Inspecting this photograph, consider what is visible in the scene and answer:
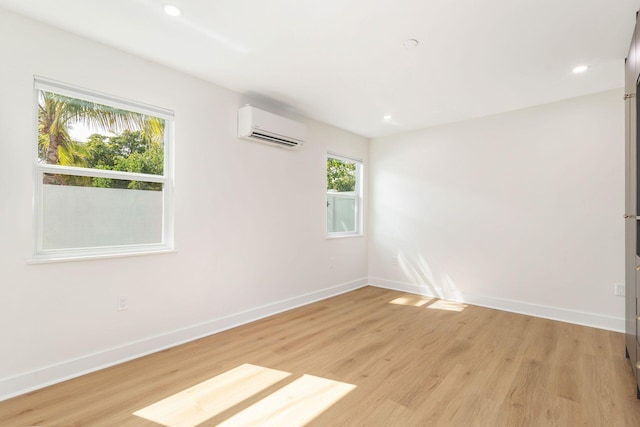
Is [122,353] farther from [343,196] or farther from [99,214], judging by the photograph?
[343,196]

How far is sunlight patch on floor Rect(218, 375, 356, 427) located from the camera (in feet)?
6.00

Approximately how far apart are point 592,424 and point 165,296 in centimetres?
319

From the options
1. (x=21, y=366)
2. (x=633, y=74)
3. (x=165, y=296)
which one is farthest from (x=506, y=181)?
(x=21, y=366)

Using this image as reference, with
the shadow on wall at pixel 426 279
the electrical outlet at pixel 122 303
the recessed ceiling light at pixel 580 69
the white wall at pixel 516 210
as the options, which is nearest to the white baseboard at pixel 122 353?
the electrical outlet at pixel 122 303

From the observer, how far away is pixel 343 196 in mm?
5008

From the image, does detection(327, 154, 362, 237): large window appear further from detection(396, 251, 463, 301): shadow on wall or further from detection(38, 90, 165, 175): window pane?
detection(38, 90, 165, 175): window pane

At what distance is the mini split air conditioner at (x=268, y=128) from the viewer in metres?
3.28

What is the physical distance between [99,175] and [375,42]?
7.93 ft

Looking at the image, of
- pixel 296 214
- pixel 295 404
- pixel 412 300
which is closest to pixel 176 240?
pixel 296 214

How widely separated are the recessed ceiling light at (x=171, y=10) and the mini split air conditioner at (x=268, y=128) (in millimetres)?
1232

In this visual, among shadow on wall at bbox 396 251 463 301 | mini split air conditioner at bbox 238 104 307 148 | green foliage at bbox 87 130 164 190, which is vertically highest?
mini split air conditioner at bbox 238 104 307 148

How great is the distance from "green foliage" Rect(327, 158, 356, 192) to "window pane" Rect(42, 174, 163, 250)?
255cm

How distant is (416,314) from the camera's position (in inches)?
150

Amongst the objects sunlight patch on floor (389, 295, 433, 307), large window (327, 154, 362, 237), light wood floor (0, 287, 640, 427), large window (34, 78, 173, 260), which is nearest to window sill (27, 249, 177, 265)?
large window (34, 78, 173, 260)
